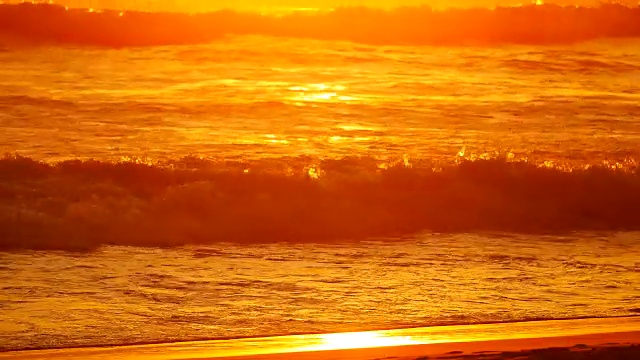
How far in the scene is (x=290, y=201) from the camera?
49.3ft

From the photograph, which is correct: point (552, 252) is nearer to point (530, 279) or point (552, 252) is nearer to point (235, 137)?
point (530, 279)

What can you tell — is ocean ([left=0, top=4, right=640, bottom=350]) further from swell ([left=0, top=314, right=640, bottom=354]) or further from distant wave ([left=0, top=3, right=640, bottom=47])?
distant wave ([left=0, top=3, right=640, bottom=47])

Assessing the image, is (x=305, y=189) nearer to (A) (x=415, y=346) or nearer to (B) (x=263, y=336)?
(B) (x=263, y=336)

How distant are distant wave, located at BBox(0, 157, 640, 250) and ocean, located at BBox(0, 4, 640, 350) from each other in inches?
1.6

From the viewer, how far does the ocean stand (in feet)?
30.5

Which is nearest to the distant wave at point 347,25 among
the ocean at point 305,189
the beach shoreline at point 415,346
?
the ocean at point 305,189

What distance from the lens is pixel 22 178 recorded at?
15500 mm

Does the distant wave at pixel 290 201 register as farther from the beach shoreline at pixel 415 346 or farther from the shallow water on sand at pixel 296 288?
the beach shoreline at pixel 415 346

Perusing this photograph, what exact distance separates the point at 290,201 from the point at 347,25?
18290 mm

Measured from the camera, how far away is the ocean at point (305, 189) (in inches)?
366

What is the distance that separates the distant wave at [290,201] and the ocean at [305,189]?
40mm

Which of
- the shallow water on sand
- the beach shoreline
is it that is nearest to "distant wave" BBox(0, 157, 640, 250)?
the shallow water on sand

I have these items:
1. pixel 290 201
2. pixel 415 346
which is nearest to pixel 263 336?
pixel 415 346

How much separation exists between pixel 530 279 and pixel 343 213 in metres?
4.53
